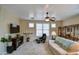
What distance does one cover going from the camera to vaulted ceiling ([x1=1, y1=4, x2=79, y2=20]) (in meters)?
2.63

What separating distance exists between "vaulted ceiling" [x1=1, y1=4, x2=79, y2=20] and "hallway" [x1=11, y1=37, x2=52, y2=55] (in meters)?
0.64

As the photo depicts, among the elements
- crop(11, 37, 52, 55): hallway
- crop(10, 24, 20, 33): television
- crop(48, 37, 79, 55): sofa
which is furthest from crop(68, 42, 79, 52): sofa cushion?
crop(10, 24, 20, 33): television

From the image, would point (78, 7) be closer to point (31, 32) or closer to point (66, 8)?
point (66, 8)

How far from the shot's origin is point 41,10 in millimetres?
2703

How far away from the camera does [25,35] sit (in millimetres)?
2814

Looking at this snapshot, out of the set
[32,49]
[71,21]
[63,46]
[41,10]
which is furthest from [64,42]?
[41,10]

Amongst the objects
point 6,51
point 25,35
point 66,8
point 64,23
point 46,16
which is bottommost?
point 6,51

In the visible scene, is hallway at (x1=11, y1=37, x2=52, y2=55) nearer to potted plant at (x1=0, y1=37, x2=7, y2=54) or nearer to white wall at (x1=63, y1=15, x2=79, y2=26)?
potted plant at (x1=0, y1=37, x2=7, y2=54)

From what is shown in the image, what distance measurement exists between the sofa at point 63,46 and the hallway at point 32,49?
141 mm

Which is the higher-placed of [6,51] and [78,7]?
[78,7]

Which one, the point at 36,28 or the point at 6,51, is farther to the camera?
the point at 36,28

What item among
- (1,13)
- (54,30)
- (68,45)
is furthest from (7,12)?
(68,45)

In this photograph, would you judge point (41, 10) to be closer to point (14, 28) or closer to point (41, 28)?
point (41, 28)
